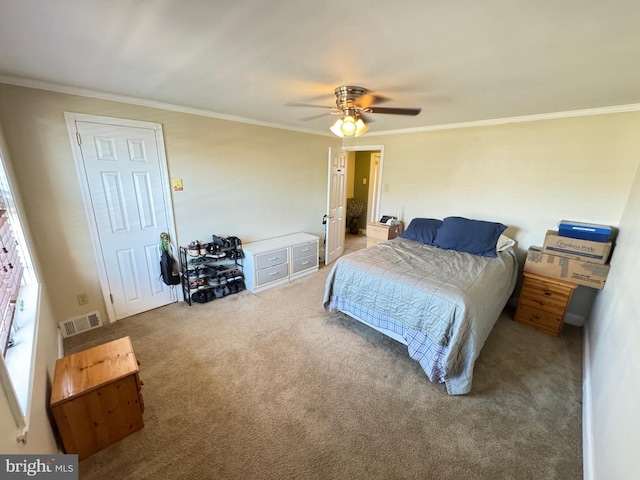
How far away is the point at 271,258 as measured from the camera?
136 inches

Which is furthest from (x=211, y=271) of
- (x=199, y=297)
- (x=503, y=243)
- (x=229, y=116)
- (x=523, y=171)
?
(x=523, y=171)

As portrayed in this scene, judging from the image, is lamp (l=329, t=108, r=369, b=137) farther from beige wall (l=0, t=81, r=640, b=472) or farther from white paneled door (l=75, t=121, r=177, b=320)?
white paneled door (l=75, t=121, r=177, b=320)

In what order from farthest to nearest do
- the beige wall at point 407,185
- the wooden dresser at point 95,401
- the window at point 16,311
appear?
the beige wall at point 407,185 → the wooden dresser at point 95,401 → the window at point 16,311

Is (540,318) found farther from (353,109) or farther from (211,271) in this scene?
(211,271)

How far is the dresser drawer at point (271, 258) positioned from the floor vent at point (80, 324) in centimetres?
167

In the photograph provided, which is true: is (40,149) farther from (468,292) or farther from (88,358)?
(468,292)

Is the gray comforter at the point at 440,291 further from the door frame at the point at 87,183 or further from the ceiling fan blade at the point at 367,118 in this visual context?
the door frame at the point at 87,183

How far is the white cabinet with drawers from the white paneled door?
101cm

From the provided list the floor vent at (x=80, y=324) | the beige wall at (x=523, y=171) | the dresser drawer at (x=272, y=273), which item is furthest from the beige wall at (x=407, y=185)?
the dresser drawer at (x=272, y=273)

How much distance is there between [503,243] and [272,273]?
280cm

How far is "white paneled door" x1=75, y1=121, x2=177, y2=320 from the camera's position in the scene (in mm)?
2369

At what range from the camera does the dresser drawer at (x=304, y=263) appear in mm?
3809

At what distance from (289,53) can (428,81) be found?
998mm

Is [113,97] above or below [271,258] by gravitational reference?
above
